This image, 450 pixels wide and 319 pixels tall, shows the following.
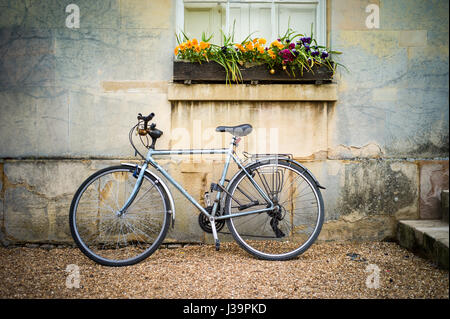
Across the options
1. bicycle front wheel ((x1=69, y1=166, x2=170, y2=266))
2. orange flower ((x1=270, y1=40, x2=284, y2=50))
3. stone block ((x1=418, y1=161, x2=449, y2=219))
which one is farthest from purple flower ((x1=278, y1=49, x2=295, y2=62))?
bicycle front wheel ((x1=69, y1=166, x2=170, y2=266))

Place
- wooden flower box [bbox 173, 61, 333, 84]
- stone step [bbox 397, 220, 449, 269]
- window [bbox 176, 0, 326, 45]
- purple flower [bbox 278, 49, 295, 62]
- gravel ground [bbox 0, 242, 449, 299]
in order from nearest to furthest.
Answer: gravel ground [bbox 0, 242, 449, 299] < stone step [bbox 397, 220, 449, 269] < purple flower [bbox 278, 49, 295, 62] < wooden flower box [bbox 173, 61, 333, 84] < window [bbox 176, 0, 326, 45]

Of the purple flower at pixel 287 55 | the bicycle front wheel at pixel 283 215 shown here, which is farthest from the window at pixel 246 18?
the bicycle front wheel at pixel 283 215

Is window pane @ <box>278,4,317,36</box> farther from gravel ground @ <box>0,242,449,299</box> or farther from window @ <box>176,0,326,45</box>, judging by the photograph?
gravel ground @ <box>0,242,449,299</box>

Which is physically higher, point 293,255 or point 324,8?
point 324,8

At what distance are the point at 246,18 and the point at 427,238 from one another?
2.91 metres

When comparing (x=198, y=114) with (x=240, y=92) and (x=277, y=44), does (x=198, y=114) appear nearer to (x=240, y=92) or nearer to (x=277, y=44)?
(x=240, y=92)

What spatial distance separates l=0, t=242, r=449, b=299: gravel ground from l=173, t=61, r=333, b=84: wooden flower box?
5.87 feet

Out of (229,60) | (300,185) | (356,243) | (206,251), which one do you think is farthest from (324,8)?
(206,251)

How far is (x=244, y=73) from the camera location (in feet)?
12.2

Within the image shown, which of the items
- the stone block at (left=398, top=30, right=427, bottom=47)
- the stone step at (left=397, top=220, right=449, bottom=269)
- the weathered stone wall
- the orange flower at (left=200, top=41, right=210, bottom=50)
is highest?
the stone block at (left=398, top=30, right=427, bottom=47)

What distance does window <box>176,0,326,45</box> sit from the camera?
13.0 feet

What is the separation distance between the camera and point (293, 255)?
3336mm
